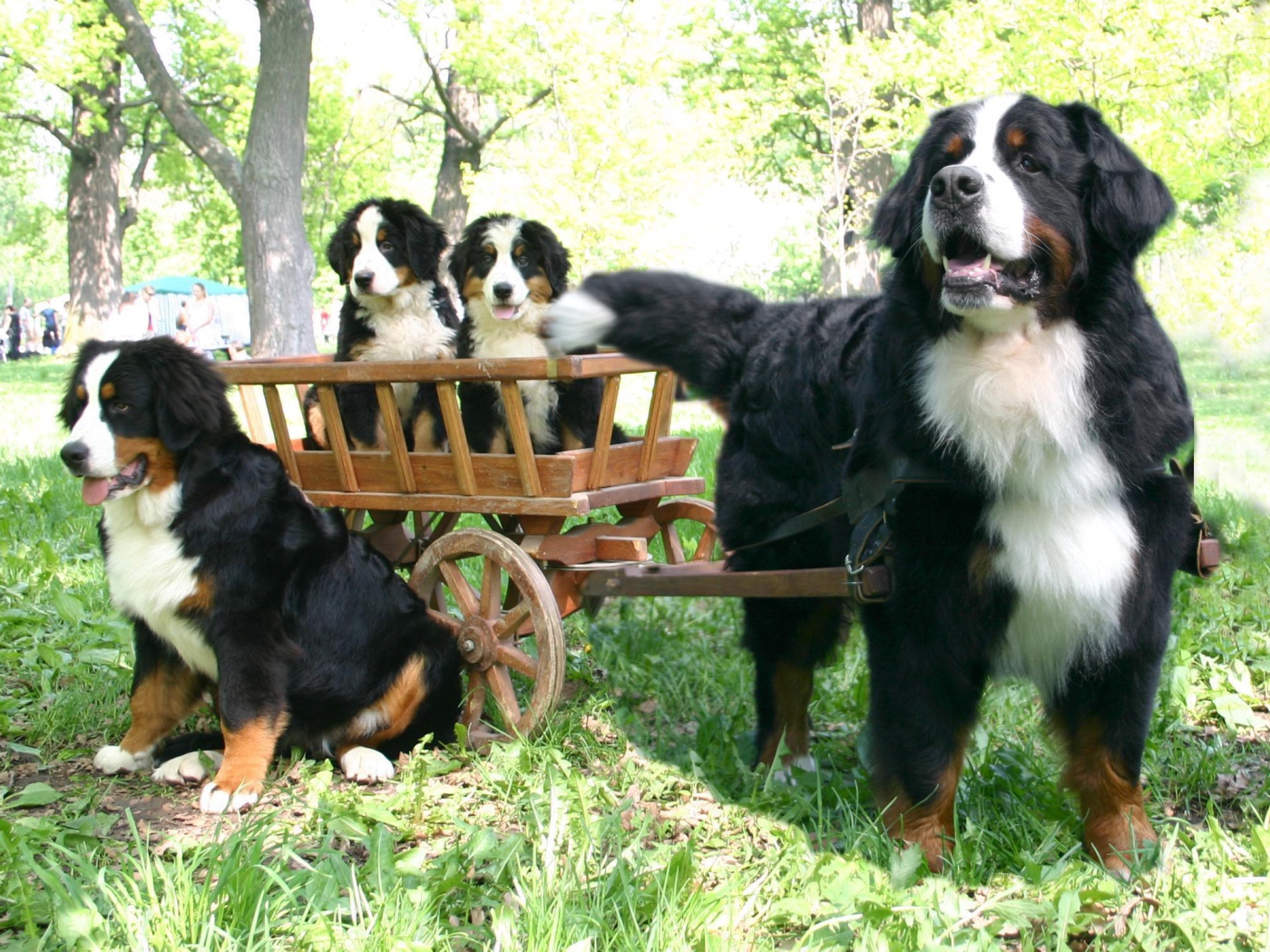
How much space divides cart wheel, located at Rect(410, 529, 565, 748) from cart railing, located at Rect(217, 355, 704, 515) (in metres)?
0.16

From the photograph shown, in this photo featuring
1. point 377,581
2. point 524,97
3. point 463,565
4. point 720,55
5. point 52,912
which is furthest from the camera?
point 720,55

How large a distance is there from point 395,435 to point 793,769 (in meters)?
1.67

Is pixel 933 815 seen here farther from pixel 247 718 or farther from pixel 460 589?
pixel 247 718

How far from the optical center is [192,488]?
11.0 ft

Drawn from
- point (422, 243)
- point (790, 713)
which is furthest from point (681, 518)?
point (422, 243)

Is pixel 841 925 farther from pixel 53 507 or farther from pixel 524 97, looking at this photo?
pixel 524 97

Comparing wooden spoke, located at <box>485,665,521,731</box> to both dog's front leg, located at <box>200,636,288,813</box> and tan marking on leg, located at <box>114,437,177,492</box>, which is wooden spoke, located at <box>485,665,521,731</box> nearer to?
dog's front leg, located at <box>200,636,288,813</box>

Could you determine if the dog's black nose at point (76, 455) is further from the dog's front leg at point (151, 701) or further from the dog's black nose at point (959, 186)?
the dog's black nose at point (959, 186)

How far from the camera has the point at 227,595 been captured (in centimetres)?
332

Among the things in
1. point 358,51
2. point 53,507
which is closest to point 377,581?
point 53,507

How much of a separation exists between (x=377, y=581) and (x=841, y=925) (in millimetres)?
1938

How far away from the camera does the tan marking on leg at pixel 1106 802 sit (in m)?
2.68

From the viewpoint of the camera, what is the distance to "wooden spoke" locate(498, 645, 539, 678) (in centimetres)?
369

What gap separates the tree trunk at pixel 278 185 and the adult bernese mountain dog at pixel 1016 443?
33.9 feet
